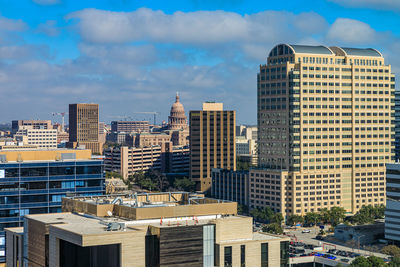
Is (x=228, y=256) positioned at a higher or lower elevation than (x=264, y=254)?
higher

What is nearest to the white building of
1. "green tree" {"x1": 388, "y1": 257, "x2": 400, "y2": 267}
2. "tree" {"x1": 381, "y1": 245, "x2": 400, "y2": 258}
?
"tree" {"x1": 381, "y1": 245, "x2": 400, "y2": 258}

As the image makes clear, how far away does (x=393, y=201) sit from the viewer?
192 meters

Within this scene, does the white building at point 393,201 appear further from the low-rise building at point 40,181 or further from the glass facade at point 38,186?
the glass facade at point 38,186

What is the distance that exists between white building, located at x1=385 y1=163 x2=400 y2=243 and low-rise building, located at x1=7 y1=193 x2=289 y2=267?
376 ft

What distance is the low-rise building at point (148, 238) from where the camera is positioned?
239ft

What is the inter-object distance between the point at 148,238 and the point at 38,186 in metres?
80.6

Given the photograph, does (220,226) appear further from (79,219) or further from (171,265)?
(79,219)

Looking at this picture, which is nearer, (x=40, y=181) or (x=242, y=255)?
(x=242, y=255)

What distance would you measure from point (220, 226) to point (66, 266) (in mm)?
19178

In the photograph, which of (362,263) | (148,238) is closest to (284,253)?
(148,238)

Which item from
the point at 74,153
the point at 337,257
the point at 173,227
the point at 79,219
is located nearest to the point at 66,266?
the point at 79,219

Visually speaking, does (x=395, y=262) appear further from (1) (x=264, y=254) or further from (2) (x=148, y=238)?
(2) (x=148, y=238)

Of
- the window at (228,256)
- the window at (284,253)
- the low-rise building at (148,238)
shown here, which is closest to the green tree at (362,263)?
the low-rise building at (148,238)

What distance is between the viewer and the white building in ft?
627
